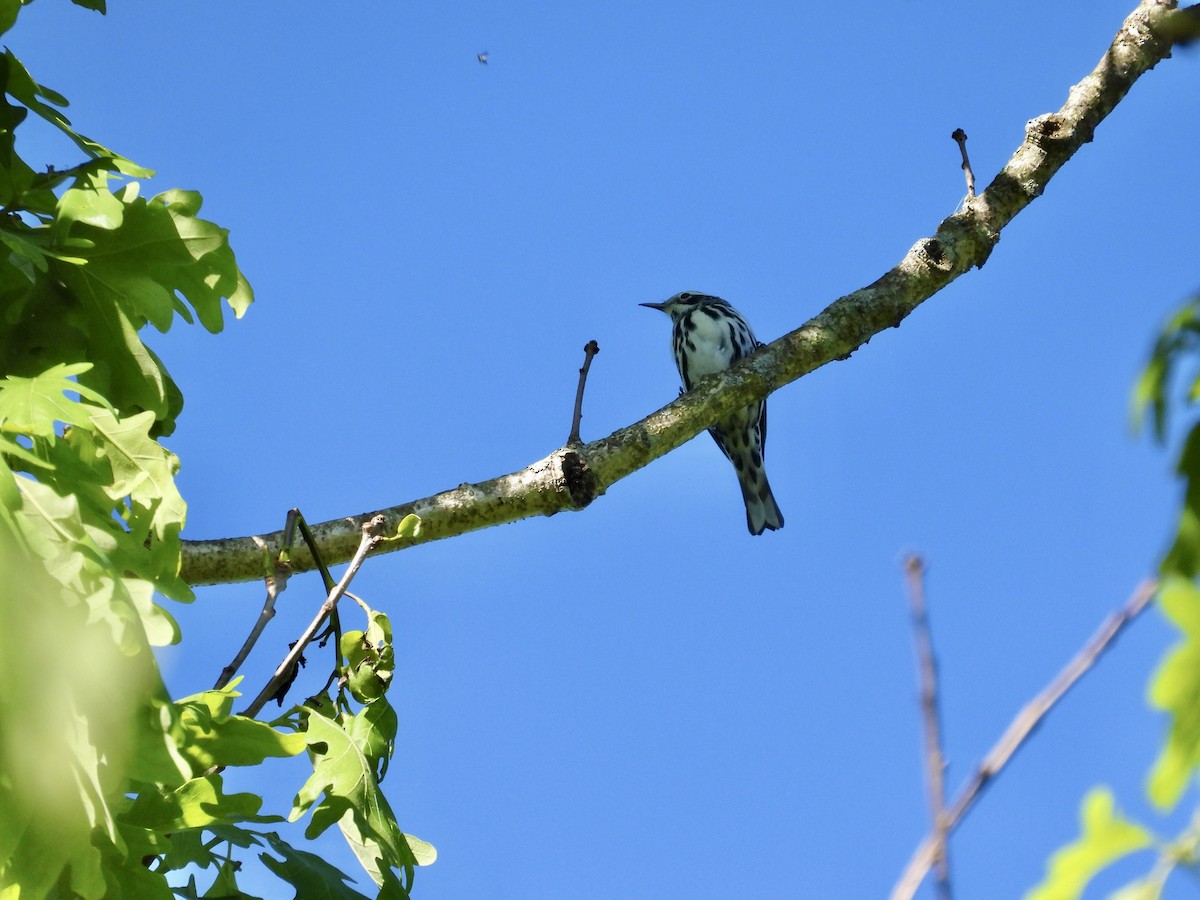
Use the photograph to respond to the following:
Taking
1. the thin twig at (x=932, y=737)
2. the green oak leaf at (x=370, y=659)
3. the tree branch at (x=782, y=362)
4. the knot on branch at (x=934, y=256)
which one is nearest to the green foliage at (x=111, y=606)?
the green oak leaf at (x=370, y=659)

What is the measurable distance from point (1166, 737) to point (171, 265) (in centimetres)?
241

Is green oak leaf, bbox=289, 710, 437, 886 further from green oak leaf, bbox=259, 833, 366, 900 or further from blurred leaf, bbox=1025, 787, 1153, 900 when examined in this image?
blurred leaf, bbox=1025, 787, 1153, 900

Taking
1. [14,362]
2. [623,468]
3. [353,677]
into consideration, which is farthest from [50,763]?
[623,468]

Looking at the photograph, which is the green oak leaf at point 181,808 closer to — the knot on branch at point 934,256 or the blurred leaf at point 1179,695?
the blurred leaf at point 1179,695

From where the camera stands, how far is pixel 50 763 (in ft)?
6.11

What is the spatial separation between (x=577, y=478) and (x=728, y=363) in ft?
16.2

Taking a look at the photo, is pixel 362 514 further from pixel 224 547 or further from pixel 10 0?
pixel 10 0

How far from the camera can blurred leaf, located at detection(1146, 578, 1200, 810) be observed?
3.42 ft

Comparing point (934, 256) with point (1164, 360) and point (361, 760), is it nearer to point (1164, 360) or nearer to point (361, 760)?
point (361, 760)

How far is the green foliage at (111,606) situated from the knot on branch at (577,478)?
69 centimetres

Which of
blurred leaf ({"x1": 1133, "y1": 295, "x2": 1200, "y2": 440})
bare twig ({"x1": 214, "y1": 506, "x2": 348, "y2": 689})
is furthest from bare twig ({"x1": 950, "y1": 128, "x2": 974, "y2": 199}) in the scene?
blurred leaf ({"x1": 1133, "y1": 295, "x2": 1200, "y2": 440})

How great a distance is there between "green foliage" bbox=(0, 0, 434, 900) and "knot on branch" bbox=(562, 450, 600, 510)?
69 centimetres

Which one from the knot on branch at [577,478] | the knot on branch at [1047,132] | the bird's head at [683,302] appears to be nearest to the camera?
the knot on branch at [577,478]

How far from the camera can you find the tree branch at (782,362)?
382 cm
